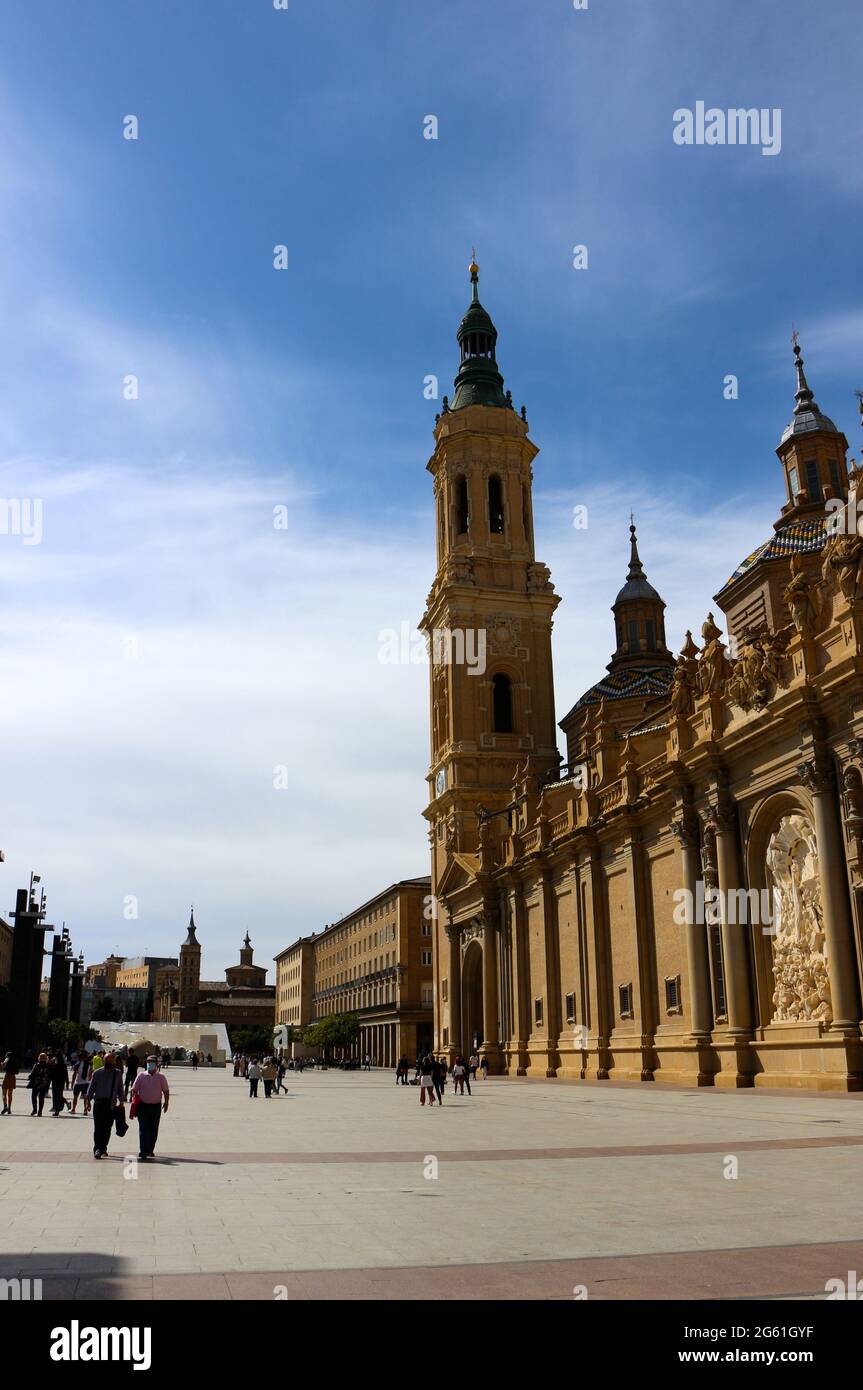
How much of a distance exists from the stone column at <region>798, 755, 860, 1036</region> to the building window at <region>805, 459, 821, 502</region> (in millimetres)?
25963

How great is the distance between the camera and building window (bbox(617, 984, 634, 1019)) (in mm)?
42094

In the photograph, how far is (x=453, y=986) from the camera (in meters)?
67.6

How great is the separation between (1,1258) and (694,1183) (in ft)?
24.0

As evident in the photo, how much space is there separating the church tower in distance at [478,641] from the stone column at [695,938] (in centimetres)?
2877

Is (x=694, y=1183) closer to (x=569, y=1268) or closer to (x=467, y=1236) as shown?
(x=467, y=1236)

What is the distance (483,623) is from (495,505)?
27.8ft

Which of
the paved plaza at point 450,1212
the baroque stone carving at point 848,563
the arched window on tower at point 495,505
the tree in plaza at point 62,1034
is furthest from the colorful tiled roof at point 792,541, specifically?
the tree in plaza at point 62,1034

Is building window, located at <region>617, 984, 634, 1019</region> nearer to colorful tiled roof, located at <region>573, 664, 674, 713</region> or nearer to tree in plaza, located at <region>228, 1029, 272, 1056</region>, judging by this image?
colorful tiled roof, located at <region>573, 664, 674, 713</region>

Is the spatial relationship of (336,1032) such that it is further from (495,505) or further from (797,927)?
(797,927)

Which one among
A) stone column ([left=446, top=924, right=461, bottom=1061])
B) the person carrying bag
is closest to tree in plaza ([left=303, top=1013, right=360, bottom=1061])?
stone column ([left=446, top=924, right=461, bottom=1061])

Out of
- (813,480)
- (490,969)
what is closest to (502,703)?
(490,969)

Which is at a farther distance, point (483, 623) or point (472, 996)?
point (483, 623)
